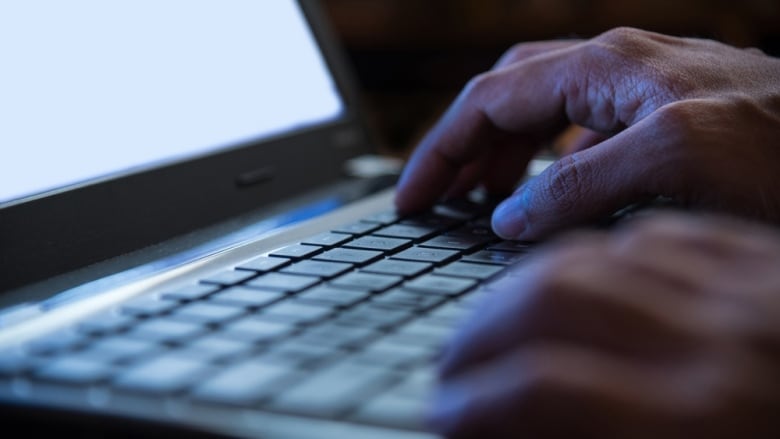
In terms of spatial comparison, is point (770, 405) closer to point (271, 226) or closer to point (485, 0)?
point (271, 226)

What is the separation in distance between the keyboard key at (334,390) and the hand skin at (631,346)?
0.10 ft

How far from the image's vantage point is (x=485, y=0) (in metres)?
1.71

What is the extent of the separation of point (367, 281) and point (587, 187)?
0.54ft

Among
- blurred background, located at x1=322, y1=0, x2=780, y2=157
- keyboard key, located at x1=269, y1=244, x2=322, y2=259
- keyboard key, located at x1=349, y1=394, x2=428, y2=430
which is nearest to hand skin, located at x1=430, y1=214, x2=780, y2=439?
keyboard key, located at x1=349, y1=394, x2=428, y2=430

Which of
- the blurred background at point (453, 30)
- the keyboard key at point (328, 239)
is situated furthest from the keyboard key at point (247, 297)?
the blurred background at point (453, 30)

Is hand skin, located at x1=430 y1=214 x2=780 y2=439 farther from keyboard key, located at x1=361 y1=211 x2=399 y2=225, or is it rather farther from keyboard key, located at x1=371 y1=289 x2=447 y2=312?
keyboard key, located at x1=361 y1=211 x2=399 y2=225

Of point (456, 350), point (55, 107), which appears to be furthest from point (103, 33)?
point (456, 350)

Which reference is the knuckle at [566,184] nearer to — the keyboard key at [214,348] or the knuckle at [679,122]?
the knuckle at [679,122]

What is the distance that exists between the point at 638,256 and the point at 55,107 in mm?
415

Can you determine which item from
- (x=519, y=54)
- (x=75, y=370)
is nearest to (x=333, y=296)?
(x=75, y=370)

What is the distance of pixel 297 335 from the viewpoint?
408mm

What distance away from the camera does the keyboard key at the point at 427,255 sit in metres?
0.54

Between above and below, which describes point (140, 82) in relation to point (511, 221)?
above

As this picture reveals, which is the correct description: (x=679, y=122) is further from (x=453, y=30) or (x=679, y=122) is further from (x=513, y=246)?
Result: (x=453, y=30)
